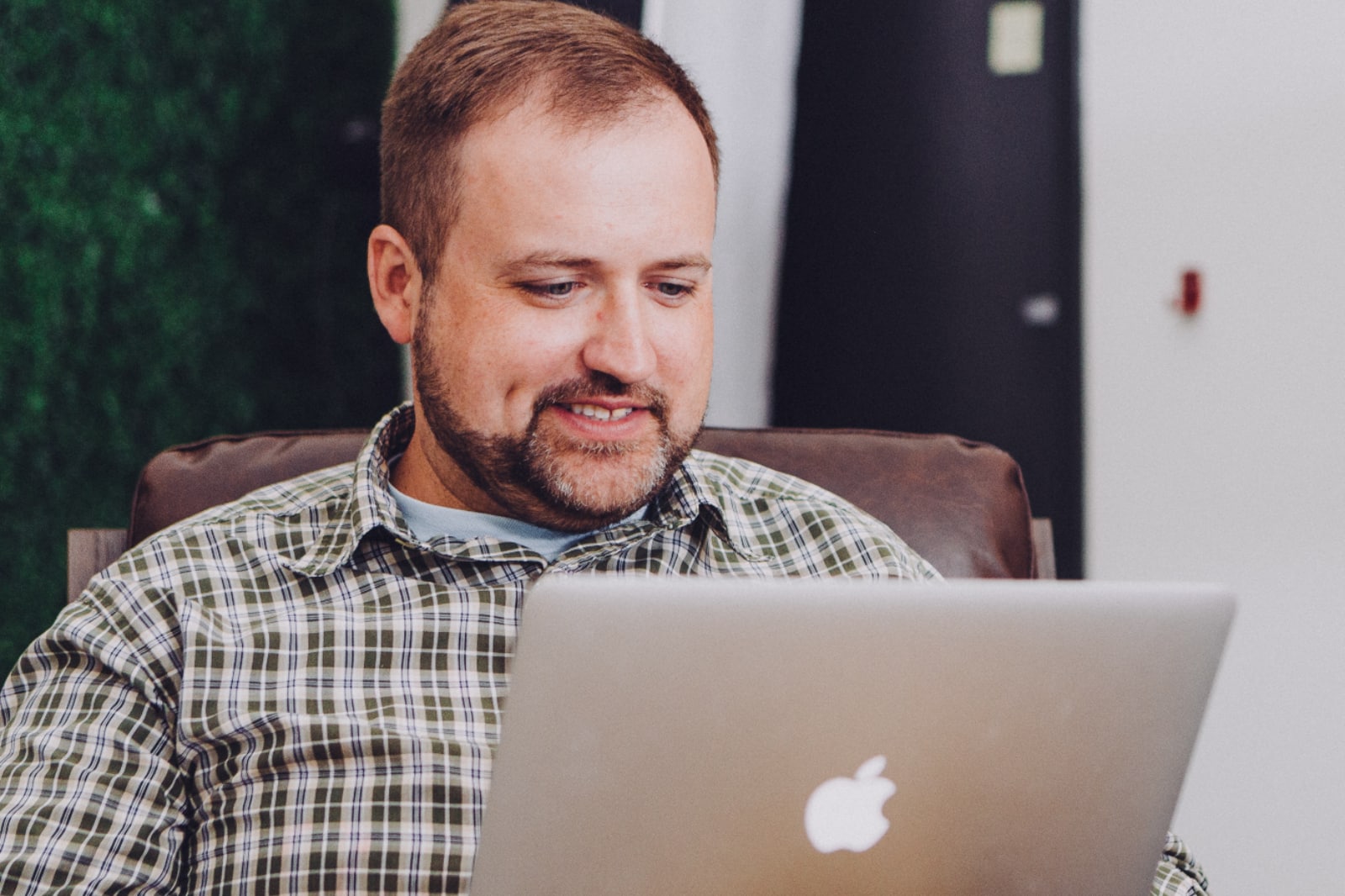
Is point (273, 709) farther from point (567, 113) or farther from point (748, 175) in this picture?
point (748, 175)

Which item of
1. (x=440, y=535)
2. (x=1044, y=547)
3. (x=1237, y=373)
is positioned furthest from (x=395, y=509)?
(x=1237, y=373)

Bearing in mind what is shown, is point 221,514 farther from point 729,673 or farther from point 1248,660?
point 1248,660

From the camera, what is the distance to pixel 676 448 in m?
1.06

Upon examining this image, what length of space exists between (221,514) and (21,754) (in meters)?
0.26

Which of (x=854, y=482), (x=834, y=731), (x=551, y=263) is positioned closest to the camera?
(x=834, y=731)

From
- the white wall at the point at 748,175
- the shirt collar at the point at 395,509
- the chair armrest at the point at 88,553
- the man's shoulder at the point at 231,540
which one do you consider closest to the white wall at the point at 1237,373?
the white wall at the point at 748,175

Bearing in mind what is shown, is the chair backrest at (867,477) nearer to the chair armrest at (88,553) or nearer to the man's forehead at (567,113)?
the chair armrest at (88,553)

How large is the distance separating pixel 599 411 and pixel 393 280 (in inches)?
11.0

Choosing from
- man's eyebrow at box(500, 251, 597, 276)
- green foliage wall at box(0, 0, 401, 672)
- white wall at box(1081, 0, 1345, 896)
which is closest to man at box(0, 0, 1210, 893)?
man's eyebrow at box(500, 251, 597, 276)

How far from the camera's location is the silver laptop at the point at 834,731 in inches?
20.6

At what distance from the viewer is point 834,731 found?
21.5 inches

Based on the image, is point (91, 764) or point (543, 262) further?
point (543, 262)

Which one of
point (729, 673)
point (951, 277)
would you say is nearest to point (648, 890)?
point (729, 673)

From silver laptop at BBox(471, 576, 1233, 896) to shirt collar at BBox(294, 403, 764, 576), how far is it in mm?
468
